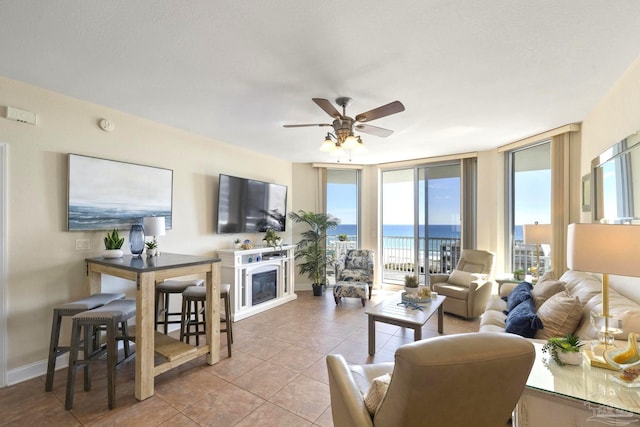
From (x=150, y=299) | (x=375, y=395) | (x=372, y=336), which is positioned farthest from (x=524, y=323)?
(x=150, y=299)

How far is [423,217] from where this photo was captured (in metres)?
5.32

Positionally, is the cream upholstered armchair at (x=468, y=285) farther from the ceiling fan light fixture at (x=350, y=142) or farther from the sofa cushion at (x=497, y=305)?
the ceiling fan light fixture at (x=350, y=142)

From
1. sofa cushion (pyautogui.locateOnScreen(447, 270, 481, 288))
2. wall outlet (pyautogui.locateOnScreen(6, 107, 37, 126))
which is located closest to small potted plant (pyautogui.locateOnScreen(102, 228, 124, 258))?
wall outlet (pyautogui.locateOnScreen(6, 107, 37, 126))

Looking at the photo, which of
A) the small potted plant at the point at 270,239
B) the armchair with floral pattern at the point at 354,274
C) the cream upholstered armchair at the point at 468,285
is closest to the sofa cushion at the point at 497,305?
the cream upholstered armchair at the point at 468,285

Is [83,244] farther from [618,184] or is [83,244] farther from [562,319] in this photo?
[618,184]

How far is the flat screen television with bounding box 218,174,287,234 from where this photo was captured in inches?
159

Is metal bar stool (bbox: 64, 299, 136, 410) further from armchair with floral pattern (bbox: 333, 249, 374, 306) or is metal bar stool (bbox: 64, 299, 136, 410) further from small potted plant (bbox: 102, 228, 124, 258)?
armchair with floral pattern (bbox: 333, 249, 374, 306)

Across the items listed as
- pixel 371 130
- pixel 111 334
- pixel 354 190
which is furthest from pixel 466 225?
pixel 111 334

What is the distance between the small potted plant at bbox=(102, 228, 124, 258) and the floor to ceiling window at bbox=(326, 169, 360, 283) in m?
3.72

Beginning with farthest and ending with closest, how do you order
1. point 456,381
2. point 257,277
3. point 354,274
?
point 354,274
point 257,277
point 456,381

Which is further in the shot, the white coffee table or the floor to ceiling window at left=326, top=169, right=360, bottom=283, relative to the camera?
the floor to ceiling window at left=326, top=169, right=360, bottom=283

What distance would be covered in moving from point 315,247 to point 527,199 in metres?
3.49

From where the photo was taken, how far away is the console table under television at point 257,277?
3.79 m

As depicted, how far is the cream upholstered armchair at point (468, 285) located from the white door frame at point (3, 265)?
15.4 feet
